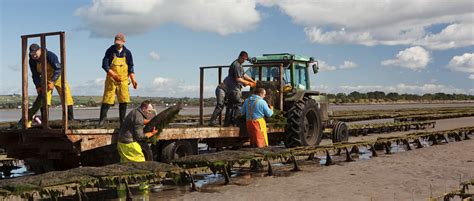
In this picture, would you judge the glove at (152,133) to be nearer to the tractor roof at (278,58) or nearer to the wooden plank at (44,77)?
the wooden plank at (44,77)

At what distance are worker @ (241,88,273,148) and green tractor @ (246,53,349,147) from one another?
1.24m

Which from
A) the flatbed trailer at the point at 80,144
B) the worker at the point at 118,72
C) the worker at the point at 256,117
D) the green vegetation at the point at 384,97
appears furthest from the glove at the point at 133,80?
the green vegetation at the point at 384,97

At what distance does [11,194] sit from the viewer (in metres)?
5.89

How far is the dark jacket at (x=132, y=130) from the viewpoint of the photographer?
793 centimetres

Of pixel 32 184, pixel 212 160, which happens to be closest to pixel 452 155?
pixel 212 160

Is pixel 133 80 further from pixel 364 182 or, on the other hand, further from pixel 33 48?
pixel 364 182

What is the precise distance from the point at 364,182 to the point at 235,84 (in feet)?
12.4

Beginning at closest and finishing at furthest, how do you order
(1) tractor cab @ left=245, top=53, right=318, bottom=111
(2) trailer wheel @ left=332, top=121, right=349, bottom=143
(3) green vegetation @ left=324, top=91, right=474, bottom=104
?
(1) tractor cab @ left=245, top=53, right=318, bottom=111 → (2) trailer wheel @ left=332, top=121, right=349, bottom=143 → (3) green vegetation @ left=324, top=91, right=474, bottom=104

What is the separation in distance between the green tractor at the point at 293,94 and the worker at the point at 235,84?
3.57 ft

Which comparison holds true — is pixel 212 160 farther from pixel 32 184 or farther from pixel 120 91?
pixel 32 184

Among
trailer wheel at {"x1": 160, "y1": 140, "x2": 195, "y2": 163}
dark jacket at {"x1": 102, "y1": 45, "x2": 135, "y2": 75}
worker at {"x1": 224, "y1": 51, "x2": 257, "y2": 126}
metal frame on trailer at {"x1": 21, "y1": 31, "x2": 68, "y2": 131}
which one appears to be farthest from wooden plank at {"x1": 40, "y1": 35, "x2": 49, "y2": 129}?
worker at {"x1": 224, "y1": 51, "x2": 257, "y2": 126}

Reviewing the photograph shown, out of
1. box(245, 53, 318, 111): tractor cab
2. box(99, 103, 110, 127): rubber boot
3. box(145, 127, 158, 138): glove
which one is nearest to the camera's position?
box(145, 127, 158, 138): glove

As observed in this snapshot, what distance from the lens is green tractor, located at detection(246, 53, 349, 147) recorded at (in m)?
11.4

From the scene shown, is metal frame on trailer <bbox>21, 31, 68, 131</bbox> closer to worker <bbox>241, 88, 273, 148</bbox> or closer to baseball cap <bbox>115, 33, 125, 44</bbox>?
baseball cap <bbox>115, 33, 125, 44</bbox>
